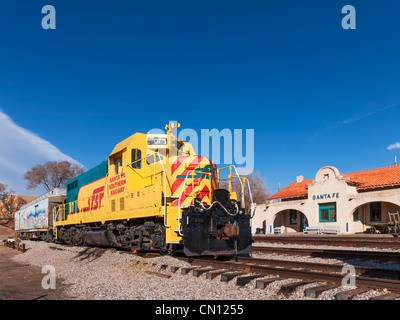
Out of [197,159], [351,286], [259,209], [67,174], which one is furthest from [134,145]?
[67,174]

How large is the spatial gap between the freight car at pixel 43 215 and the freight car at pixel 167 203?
9.83 m

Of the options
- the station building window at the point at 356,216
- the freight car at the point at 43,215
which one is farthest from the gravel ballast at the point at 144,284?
the station building window at the point at 356,216

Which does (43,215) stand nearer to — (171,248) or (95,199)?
(95,199)

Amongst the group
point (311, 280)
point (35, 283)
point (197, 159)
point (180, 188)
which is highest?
point (197, 159)

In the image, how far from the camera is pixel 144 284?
7332mm

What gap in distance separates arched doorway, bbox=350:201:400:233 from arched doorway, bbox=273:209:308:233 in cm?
620

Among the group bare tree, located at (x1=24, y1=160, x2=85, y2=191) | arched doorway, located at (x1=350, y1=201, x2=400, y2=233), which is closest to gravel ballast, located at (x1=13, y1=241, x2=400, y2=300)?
arched doorway, located at (x1=350, y1=201, x2=400, y2=233)

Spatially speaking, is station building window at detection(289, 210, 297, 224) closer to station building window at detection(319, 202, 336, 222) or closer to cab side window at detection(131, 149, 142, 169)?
station building window at detection(319, 202, 336, 222)

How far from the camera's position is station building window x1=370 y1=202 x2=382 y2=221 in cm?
2682

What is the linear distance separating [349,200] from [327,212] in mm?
2573

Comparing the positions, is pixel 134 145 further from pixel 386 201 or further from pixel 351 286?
pixel 386 201

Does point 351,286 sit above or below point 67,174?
below
